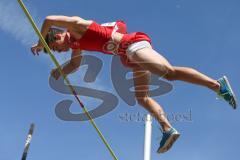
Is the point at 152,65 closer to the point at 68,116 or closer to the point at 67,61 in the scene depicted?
the point at 67,61

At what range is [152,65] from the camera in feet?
19.3

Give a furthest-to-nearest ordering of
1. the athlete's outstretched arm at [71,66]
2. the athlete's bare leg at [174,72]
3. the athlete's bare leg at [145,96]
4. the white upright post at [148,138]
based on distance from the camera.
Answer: the white upright post at [148,138] < the athlete's outstretched arm at [71,66] < the athlete's bare leg at [145,96] < the athlete's bare leg at [174,72]

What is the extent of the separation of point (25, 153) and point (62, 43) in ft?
12.7

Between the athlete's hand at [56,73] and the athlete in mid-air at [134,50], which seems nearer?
the athlete in mid-air at [134,50]

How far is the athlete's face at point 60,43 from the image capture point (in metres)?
6.42

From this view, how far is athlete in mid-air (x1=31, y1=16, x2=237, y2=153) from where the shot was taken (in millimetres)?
5863

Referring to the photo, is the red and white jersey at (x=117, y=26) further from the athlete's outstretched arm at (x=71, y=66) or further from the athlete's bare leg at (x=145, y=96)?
the athlete's outstretched arm at (x=71, y=66)

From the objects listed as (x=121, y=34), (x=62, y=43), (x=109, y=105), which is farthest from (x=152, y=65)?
(x=109, y=105)

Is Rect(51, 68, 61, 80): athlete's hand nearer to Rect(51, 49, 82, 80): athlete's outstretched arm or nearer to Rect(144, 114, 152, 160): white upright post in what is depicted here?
Rect(51, 49, 82, 80): athlete's outstretched arm

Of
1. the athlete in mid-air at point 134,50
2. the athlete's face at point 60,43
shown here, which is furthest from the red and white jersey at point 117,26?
the athlete's face at point 60,43

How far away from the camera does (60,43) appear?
21.1 feet

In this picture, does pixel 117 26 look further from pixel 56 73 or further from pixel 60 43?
pixel 56 73

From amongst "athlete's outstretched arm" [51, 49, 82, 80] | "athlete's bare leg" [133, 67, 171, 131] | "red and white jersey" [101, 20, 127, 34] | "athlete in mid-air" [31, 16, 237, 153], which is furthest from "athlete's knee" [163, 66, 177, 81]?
"athlete's outstretched arm" [51, 49, 82, 80]

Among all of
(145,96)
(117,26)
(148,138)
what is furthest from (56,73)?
(148,138)
